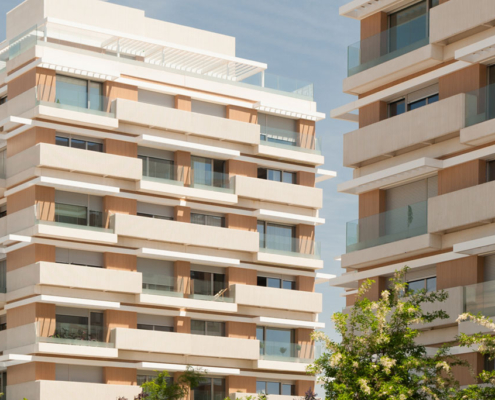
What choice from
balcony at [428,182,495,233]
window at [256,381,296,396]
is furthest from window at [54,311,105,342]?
balcony at [428,182,495,233]

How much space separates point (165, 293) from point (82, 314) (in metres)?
4.39

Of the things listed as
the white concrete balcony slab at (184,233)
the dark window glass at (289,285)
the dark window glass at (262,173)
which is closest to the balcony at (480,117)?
the white concrete balcony slab at (184,233)

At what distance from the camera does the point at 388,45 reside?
138ft

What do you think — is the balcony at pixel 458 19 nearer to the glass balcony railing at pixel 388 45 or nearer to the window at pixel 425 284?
the glass balcony railing at pixel 388 45

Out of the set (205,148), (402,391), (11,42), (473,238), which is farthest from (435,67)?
(11,42)

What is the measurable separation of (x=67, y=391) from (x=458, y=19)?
2497 cm

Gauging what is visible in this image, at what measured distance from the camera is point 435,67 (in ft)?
131

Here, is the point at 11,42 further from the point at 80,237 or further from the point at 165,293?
the point at 165,293

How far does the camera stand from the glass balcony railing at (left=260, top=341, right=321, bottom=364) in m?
58.1

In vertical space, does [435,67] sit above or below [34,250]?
above

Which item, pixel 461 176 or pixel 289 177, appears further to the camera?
pixel 289 177

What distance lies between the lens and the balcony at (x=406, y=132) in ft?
126

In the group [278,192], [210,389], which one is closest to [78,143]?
[278,192]

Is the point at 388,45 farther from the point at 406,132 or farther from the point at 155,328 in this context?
the point at 155,328
